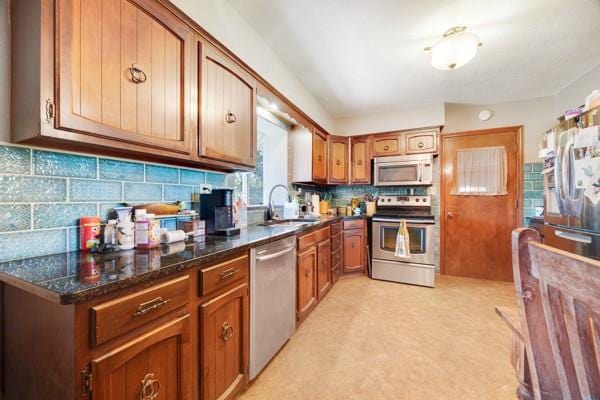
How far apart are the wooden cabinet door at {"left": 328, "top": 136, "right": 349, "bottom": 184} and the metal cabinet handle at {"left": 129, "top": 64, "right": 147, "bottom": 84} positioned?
2.73 metres

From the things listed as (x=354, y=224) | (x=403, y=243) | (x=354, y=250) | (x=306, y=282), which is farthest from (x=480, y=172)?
(x=306, y=282)

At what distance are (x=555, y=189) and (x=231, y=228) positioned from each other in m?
2.69

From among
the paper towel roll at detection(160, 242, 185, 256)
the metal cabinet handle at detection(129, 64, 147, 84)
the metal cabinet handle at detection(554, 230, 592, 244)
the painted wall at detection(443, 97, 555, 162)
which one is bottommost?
the metal cabinet handle at detection(554, 230, 592, 244)

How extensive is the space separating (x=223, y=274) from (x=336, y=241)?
2110mm

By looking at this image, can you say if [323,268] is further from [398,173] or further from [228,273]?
[398,173]

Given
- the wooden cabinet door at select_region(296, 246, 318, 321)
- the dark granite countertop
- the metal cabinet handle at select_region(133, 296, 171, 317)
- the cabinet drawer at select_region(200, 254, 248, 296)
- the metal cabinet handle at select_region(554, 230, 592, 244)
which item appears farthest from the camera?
the wooden cabinet door at select_region(296, 246, 318, 321)

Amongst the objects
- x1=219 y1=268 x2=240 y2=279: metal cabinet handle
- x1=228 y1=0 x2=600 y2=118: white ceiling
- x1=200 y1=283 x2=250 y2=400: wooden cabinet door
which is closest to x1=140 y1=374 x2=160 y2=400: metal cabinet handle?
x1=200 y1=283 x2=250 y2=400: wooden cabinet door

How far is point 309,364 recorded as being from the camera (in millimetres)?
1590

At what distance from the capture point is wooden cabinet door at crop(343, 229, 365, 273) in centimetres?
331

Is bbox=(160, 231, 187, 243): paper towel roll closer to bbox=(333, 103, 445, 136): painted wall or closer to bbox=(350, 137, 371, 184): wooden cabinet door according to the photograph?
bbox=(350, 137, 371, 184): wooden cabinet door

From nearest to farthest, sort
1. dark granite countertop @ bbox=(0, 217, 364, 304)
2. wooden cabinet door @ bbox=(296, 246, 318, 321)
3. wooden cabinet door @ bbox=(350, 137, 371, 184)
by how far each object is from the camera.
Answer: dark granite countertop @ bbox=(0, 217, 364, 304)
wooden cabinet door @ bbox=(296, 246, 318, 321)
wooden cabinet door @ bbox=(350, 137, 371, 184)

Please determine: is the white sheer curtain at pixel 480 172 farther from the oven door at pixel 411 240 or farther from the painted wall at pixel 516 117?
the oven door at pixel 411 240

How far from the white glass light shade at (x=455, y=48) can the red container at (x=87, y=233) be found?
2641 millimetres

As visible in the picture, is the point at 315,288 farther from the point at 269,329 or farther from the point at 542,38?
the point at 542,38
